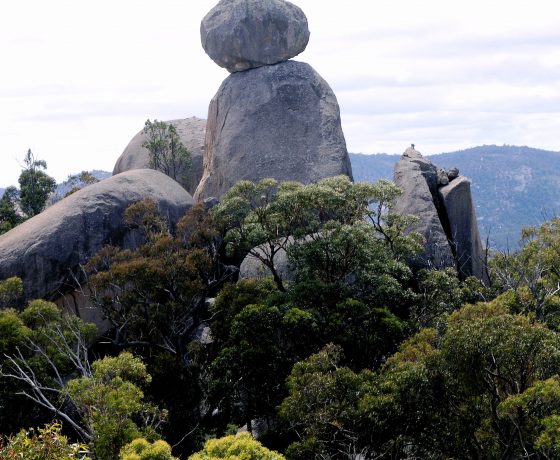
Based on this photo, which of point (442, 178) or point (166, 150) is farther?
point (166, 150)

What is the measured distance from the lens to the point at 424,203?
3130 centimetres

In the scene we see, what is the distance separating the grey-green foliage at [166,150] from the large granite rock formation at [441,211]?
1109 cm

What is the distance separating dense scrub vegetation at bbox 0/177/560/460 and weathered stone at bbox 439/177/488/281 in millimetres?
1988

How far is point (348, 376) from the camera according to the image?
59.8 ft

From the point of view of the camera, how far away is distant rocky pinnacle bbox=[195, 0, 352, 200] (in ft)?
114

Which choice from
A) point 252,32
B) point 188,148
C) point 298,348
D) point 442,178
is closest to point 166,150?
point 188,148

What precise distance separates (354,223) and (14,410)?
425 inches

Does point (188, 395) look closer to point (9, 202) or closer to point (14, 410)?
point (14, 410)

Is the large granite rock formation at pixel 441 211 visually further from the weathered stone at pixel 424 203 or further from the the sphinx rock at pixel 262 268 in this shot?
the the sphinx rock at pixel 262 268

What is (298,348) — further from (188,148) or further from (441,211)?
(188,148)

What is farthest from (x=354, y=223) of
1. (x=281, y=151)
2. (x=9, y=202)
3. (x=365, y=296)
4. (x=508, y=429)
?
(x=9, y=202)

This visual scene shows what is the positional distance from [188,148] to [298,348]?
849 inches

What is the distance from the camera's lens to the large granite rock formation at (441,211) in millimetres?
30312

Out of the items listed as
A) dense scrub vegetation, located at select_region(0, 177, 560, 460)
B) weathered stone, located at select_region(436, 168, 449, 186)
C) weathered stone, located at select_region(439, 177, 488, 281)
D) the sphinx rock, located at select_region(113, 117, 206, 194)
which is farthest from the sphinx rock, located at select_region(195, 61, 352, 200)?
dense scrub vegetation, located at select_region(0, 177, 560, 460)
